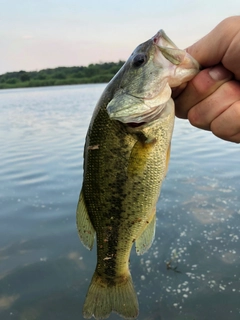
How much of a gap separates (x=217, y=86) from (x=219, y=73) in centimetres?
8

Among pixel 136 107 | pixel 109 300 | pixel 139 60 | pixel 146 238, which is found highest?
pixel 139 60

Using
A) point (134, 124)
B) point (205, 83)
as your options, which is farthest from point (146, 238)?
point (205, 83)

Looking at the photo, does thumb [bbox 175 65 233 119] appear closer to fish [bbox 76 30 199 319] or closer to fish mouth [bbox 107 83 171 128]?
fish [bbox 76 30 199 319]

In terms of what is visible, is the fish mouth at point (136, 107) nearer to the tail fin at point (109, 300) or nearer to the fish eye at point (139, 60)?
the fish eye at point (139, 60)

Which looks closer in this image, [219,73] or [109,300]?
[219,73]

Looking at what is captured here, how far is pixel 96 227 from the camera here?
2.55 meters

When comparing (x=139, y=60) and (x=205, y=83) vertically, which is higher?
(x=139, y=60)

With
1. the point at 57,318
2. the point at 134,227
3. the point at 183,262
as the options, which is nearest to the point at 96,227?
the point at 134,227

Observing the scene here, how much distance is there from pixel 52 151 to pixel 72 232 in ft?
22.8

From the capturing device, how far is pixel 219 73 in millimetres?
2324

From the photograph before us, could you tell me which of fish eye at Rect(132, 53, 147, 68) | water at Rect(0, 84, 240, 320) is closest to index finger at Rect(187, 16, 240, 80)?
fish eye at Rect(132, 53, 147, 68)

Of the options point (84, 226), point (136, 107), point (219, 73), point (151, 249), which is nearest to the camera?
point (136, 107)

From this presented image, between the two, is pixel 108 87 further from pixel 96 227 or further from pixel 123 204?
pixel 96 227

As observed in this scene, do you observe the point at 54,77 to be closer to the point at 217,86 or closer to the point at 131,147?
the point at 217,86
